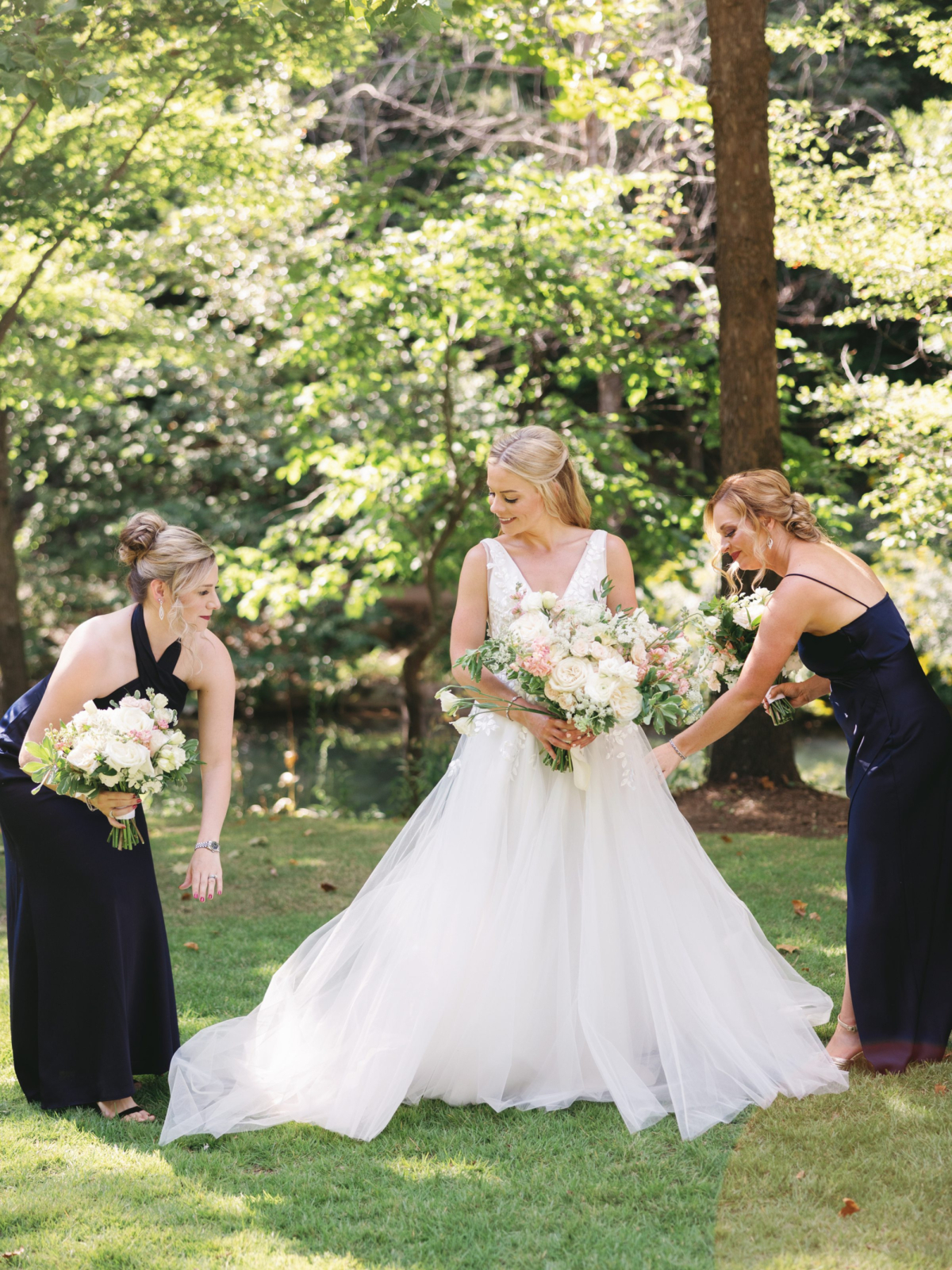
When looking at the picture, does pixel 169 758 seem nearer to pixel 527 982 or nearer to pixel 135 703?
pixel 135 703

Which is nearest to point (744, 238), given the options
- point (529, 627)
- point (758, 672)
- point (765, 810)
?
point (765, 810)

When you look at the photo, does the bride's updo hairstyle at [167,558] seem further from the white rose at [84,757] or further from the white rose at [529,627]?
the white rose at [529,627]

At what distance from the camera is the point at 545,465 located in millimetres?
4367

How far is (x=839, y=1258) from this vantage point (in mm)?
2844

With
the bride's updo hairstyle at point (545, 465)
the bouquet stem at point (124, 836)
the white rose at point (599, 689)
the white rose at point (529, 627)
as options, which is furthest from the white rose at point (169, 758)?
the bride's updo hairstyle at point (545, 465)

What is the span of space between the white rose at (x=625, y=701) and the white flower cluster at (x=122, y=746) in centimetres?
145

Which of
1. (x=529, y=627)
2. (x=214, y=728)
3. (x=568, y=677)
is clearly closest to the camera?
(x=568, y=677)

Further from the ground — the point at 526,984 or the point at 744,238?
the point at 744,238

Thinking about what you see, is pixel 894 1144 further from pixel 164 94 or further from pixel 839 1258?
pixel 164 94

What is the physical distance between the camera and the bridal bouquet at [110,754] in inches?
146

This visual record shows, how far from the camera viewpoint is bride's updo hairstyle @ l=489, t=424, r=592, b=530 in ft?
14.3

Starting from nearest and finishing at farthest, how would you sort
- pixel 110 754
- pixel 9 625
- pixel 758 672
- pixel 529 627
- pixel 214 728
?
pixel 110 754 < pixel 529 627 < pixel 758 672 < pixel 214 728 < pixel 9 625

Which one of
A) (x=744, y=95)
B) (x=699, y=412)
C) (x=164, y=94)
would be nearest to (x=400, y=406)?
(x=699, y=412)

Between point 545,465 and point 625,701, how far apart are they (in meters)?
1.06
